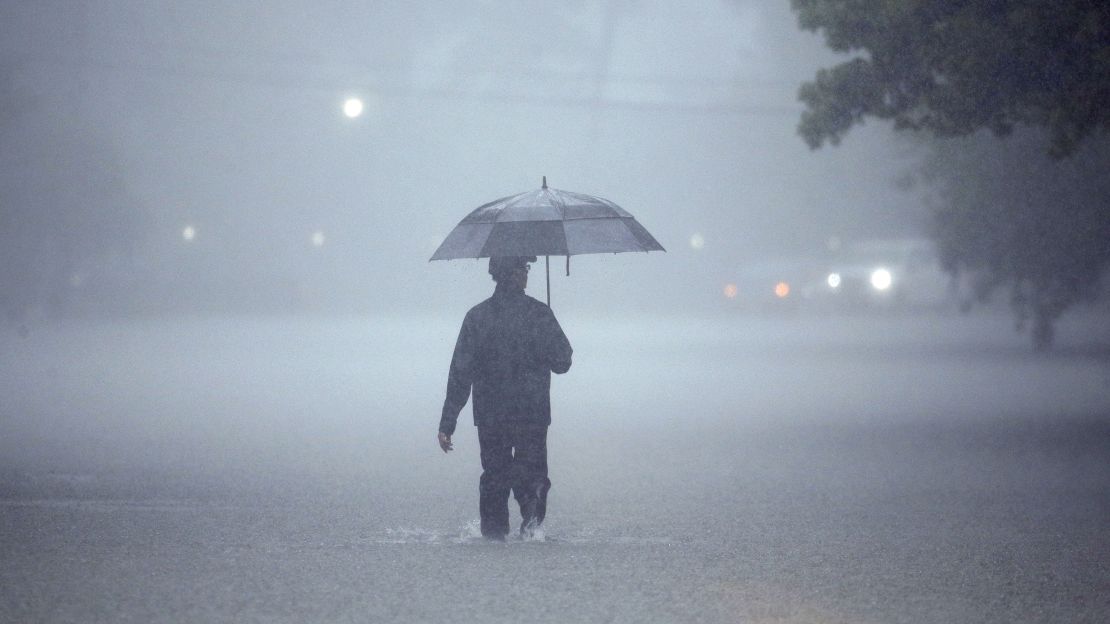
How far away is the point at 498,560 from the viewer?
27.7ft

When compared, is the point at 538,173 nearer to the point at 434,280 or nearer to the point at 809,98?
the point at 434,280

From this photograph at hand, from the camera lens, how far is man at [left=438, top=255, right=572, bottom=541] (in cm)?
909

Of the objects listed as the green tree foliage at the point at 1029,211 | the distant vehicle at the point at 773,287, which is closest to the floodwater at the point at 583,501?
the green tree foliage at the point at 1029,211

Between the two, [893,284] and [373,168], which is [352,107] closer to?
[893,284]

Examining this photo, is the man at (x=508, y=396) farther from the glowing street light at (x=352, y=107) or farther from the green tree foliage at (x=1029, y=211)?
the glowing street light at (x=352, y=107)

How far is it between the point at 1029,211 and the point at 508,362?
19474 millimetres

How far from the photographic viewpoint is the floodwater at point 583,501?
292 inches

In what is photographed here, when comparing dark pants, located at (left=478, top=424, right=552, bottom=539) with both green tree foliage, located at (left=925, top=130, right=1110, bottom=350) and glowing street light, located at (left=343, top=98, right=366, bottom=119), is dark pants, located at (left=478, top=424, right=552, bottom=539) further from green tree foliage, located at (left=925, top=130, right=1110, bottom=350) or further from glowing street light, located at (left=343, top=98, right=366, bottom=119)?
glowing street light, located at (left=343, top=98, right=366, bottom=119)

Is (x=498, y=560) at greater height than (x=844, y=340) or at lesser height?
lesser

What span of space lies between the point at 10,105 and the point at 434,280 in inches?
1433

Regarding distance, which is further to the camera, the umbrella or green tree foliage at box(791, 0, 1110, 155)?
green tree foliage at box(791, 0, 1110, 155)

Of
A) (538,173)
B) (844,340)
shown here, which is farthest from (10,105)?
(538,173)

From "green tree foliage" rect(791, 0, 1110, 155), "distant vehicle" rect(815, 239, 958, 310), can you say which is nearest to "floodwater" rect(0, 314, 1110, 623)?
"green tree foliage" rect(791, 0, 1110, 155)

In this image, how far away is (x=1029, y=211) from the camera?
26422 mm
